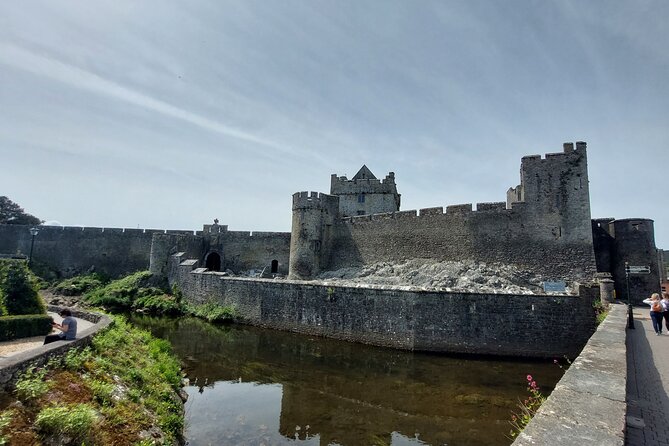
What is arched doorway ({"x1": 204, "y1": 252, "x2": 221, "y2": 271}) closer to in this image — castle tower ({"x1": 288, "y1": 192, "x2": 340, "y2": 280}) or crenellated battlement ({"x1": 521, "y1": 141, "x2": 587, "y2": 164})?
castle tower ({"x1": 288, "y1": 192, "x2": 340, "y2": 280})

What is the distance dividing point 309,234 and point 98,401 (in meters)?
18.8

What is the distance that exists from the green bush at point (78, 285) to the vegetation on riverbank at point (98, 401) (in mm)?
19049

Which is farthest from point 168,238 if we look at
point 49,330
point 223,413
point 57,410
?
point 57,410

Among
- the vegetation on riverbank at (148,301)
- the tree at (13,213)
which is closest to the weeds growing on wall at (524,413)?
the vegetation on riverbank at (148,301)

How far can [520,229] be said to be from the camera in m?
17.7

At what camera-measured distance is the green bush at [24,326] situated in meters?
8.80

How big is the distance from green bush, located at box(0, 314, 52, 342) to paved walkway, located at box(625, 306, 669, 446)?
11.5m

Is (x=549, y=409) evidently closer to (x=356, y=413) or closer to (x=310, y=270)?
(x=356, y=413)

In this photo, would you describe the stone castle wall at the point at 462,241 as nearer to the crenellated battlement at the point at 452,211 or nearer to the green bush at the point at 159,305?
the crenellated battlement at the point at 452,211

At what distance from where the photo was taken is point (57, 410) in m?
4.66

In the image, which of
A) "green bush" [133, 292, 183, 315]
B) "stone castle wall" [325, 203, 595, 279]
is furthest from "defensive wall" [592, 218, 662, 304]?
"green bush" [133, 292, 183, 315]

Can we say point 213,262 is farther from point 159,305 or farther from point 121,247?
point 159,305

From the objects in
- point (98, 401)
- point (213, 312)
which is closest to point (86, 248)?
point (213, 312)

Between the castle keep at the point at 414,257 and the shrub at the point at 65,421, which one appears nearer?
the shrub at the point at 65,421
